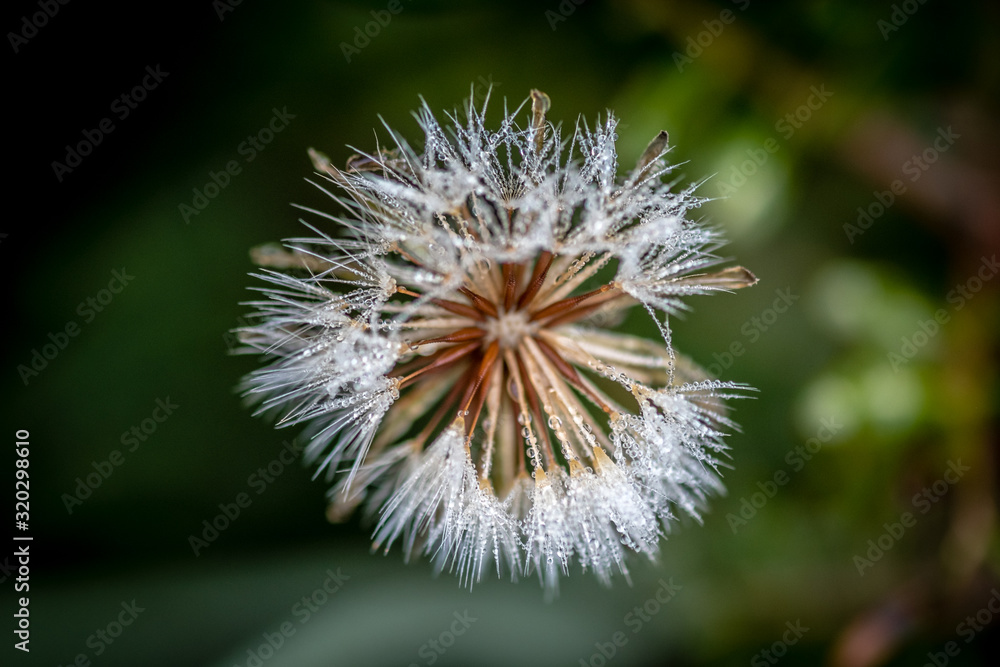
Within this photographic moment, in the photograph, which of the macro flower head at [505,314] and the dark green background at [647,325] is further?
the dark green background at [647,325]

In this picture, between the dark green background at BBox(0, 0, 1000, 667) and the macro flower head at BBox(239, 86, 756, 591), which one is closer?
the macro flower head at BBox(239, 86, 756, 591)

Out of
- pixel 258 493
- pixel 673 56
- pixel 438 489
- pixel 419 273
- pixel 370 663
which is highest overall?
pixel 673 56

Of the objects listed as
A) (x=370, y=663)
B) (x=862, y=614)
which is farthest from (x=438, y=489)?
(x=862, y=614)

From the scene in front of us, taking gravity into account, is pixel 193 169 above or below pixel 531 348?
above

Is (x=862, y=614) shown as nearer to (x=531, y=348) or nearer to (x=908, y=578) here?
(x=908, y=578)
